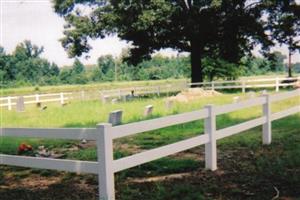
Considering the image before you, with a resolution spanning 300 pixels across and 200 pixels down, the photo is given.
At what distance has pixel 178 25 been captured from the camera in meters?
37.3

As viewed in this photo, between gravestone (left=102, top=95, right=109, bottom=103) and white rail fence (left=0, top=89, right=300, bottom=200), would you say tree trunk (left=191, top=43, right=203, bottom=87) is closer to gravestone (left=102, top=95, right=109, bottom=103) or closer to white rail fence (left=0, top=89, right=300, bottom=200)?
gravestone (left=102, top=95, right=109, bottom=103)

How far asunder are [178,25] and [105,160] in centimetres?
3246

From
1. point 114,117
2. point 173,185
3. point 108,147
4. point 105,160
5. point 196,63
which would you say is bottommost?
point 173,185

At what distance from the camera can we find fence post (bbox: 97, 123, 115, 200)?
222 inches

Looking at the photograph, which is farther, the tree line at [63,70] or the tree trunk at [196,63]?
the tree line at [63,70]

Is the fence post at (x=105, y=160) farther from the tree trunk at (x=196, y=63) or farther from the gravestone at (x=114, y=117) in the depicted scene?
the tree trunk at (x=196, y=63)

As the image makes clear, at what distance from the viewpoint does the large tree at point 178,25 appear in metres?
34.9

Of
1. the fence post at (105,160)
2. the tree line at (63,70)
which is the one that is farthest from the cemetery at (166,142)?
the tree line at (63,70)

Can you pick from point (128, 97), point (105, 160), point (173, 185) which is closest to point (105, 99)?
point (128, 97)

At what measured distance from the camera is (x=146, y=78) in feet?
415

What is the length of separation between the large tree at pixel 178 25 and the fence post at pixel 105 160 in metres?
28.6

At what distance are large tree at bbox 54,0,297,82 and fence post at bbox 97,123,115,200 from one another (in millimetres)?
28557

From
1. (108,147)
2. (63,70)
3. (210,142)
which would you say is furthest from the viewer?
(63,70)

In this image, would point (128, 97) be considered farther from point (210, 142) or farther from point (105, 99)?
point (210, 142)
